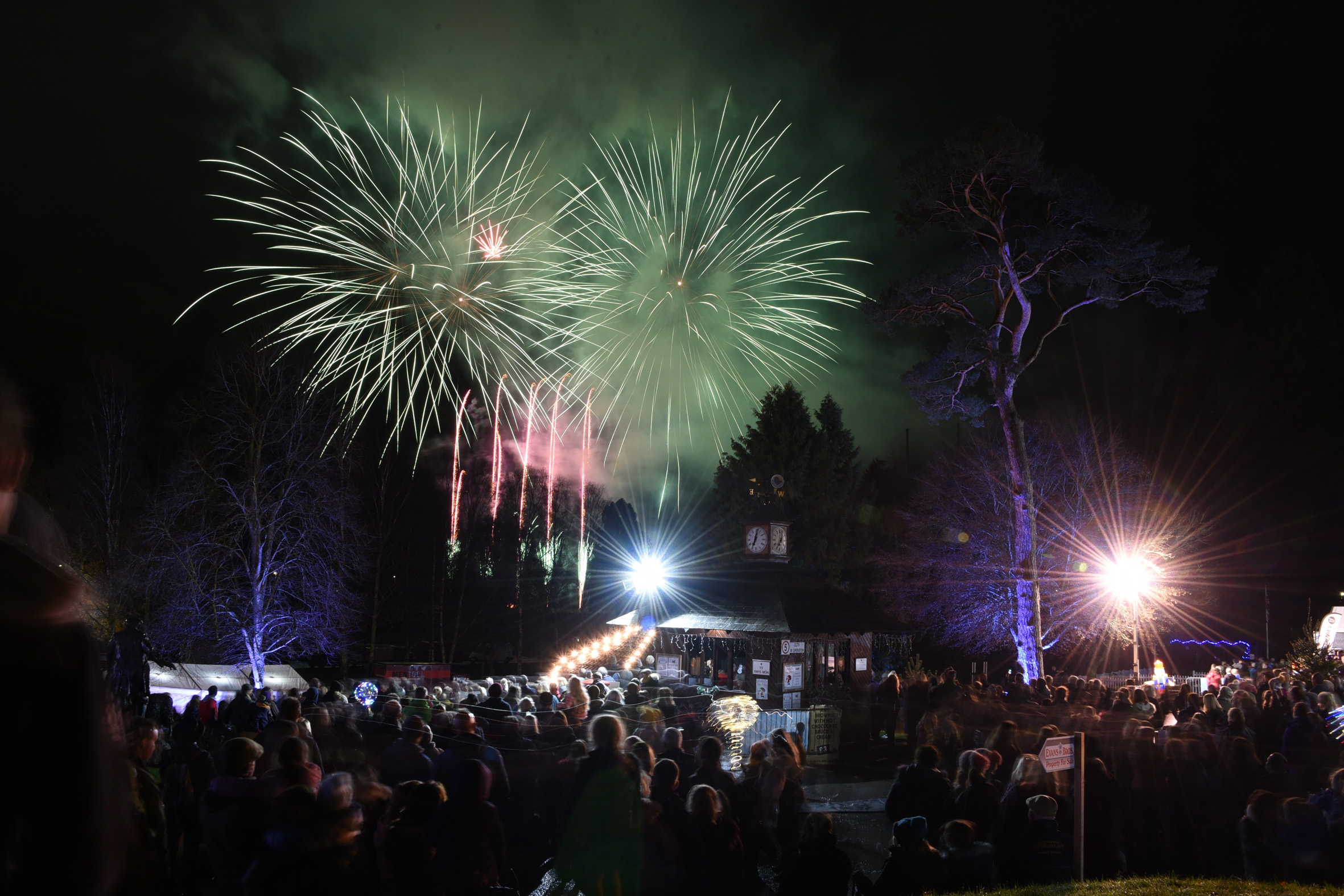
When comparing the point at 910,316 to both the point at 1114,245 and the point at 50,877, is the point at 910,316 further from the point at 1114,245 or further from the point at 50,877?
the point at 50,877

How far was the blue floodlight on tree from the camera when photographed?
34250 millimetres

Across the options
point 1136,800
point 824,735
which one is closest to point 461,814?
point 1136,800

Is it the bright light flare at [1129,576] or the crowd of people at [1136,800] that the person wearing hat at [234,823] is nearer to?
the crowd of people at [1136,800]

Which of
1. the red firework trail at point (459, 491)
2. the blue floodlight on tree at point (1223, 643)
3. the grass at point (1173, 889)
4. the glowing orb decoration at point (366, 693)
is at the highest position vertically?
the red firework trail at point (459, 491)

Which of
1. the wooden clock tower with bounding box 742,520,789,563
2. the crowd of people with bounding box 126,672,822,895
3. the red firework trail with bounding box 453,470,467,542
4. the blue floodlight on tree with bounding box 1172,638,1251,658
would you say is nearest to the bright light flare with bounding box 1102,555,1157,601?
the blue floodlight on tree with bounding box 1172,638,1251,658

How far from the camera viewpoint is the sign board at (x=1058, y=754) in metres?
6.85

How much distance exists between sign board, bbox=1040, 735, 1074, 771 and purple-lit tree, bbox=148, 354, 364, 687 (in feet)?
80.2

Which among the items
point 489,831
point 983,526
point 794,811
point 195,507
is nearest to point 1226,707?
point 794,811

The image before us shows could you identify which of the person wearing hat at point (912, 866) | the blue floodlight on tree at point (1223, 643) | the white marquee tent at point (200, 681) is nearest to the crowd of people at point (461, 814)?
the person wearing hat at point (912, 866)

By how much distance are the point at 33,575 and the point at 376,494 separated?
1665 inches

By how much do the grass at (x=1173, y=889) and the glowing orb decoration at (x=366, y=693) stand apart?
12984 mm

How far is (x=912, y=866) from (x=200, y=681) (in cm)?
2085

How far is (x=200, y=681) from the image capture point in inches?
846

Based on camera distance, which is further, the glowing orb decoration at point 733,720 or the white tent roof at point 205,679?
the white tent roof at point 205,679
